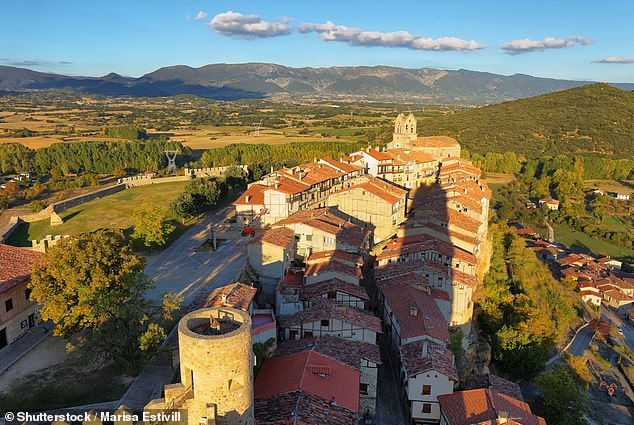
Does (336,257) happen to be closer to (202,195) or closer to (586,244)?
(202,195)

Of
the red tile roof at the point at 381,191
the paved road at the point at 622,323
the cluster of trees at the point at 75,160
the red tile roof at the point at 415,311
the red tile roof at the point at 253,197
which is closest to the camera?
the red tile roof at the point at 415,311

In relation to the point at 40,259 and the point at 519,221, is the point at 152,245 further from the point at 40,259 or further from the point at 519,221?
the point at 519,221

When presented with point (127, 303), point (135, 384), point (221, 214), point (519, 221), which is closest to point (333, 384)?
point (135, 384)

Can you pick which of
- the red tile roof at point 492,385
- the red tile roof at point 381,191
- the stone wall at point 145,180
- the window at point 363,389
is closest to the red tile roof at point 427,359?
the window at point 363,389

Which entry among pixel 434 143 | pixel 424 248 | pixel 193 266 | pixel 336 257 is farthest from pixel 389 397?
pixel 434 143

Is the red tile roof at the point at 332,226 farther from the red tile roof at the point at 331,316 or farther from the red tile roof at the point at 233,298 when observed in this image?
the red tile roof at the point at 233,298

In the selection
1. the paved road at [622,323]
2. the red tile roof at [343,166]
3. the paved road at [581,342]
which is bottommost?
the paved road at [622,323]
